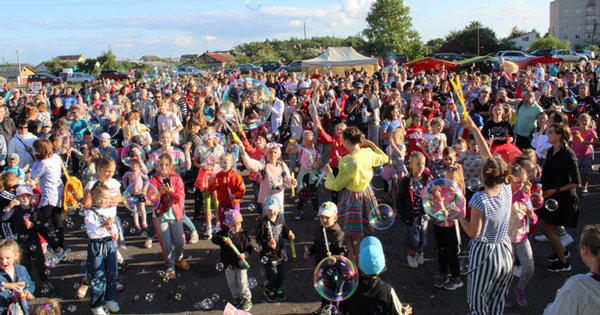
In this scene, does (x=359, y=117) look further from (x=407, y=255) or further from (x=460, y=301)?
(x=460, y=301)

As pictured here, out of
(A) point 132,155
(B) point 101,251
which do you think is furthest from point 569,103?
(B) point 101,251

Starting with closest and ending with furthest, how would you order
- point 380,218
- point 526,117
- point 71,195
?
point 380,218 → point 71,195 → point 526,117

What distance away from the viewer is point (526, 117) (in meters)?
8.05

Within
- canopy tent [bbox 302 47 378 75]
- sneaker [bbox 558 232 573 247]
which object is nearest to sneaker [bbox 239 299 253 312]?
sneaker [bbox 558 232 573 247]

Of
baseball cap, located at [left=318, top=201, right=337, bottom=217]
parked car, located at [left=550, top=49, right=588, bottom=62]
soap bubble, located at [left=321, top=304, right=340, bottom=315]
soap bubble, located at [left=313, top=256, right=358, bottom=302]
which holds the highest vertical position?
parked car, located at [left=550, top=49, right=588, bottom=62]

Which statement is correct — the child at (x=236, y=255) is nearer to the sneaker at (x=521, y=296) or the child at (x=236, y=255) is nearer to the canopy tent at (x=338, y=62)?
the sneaker at (x=521, y=296)

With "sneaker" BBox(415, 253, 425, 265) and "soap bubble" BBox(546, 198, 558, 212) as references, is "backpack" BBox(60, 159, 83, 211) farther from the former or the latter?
"soap bubble" BBox(546, 198, 558, 212)

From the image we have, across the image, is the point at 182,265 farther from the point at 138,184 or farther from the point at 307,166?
the point at 307,166

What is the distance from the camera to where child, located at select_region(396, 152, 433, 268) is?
5.26 meters

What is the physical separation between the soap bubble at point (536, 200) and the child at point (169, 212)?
4.02 m

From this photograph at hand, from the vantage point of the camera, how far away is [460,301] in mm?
4730

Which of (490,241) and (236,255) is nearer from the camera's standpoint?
(490,241)

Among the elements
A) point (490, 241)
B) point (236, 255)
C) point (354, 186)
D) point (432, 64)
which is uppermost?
point (432, 64)

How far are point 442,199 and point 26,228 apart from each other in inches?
185
